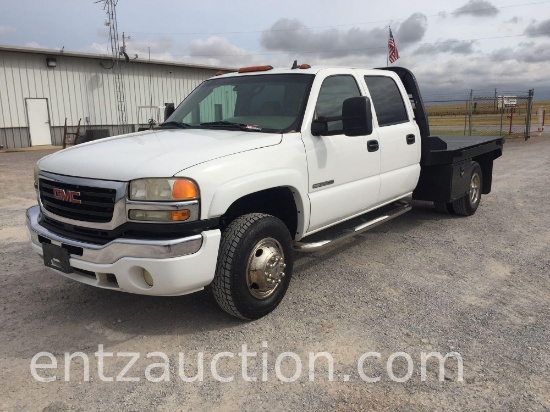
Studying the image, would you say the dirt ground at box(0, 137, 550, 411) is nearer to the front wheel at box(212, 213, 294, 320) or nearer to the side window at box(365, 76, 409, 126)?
the front wheel at box(212, 213, 294, 320)

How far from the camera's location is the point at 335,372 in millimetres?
2947

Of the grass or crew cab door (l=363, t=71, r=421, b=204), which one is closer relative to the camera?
crew cab door (l=363, t=71, r=421, b=204)

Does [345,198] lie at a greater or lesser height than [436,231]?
greater

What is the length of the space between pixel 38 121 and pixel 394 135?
60.6 ft

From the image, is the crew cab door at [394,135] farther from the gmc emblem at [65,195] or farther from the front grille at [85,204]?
the gmc emblem at [65,195]

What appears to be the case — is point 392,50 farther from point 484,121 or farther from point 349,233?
point 484,121

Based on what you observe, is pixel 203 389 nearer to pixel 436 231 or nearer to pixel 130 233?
pixel 130 233

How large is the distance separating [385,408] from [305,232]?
5.80 ft

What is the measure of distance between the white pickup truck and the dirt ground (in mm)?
410

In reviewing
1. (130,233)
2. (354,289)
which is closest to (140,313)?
(130,233)

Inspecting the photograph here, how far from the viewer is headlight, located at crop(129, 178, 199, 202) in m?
3.01

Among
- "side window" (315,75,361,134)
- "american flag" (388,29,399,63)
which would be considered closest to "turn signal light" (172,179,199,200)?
"side window" (315,75,361,134)

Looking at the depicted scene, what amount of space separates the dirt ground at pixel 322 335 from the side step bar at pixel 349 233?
15.0 inches

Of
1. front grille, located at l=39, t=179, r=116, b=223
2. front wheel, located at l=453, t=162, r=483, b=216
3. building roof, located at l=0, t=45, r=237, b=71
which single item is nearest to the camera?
front grille, located at l=39, t=179, r=116, b=223
